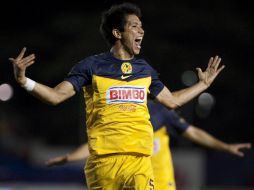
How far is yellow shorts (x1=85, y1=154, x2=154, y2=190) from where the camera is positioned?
6.65m

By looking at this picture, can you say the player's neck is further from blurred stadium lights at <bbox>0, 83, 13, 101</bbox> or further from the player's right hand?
blurred stadium lights at <bbox>0, 83, 13, 101</bbox>

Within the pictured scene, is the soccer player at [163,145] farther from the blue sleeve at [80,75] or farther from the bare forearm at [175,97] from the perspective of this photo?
the blue sleeve at [80,75]

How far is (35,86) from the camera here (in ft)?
21.0

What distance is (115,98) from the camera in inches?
265

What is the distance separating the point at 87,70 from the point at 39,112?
20.5 metres

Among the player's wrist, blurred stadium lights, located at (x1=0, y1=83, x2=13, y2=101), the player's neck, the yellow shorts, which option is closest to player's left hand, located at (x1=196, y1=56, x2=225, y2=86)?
the player's neck

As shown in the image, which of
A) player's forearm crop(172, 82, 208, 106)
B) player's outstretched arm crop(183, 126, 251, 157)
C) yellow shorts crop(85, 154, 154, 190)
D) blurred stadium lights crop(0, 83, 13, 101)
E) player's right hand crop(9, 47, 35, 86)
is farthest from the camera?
blurred stadium lights crop(0, 83, 13, 101)

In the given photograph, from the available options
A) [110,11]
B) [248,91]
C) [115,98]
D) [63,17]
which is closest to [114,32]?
[110,11]

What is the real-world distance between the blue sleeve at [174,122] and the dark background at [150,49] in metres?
13.2

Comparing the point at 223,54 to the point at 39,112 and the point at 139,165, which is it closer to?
the point at 39,112

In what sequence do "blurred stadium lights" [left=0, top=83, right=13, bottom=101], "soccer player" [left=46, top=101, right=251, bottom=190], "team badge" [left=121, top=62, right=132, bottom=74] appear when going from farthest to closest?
"blurred stadium lights" [left=0, top=83, right=13, bottom=101] → "soccer player" [left=46, top=101, right=251, bottom=190] → "team badge" [left=121, top=62, right=132, bottom=74]

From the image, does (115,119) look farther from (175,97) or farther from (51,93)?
(175,97)

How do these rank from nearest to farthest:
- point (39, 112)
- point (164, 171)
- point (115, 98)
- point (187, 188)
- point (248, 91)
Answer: point (115, 98)
point (164, 171)
point (187, 188)
point (248, 91)
point (39, 112)

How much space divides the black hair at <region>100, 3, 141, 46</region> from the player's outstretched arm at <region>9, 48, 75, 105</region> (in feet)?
2.49
